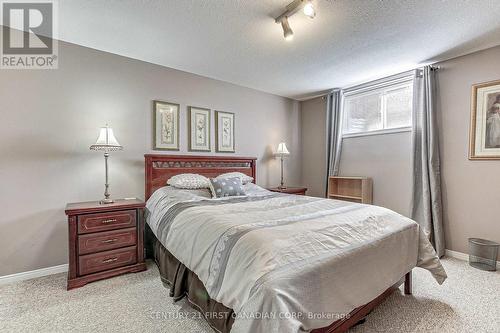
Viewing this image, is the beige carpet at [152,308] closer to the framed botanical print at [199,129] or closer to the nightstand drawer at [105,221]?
the nightstand drawer at [105,221]

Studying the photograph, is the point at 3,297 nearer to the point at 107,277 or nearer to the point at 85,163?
the point at 107,277

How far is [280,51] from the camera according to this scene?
2.79 m

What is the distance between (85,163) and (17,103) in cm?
82

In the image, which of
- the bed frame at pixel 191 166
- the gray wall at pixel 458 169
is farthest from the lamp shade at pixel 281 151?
the gray wall at pixel 458 169

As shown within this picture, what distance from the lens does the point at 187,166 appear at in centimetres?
334

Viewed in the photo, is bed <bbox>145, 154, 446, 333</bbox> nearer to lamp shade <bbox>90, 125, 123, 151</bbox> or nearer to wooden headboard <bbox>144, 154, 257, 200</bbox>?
wooden headboard <bbox>144, 154, 257, 200</bbox>

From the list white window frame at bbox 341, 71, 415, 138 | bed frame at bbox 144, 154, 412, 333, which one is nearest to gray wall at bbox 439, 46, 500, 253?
white window frame at bbox 341, 71, 415, 138

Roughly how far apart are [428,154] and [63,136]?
4.45 m

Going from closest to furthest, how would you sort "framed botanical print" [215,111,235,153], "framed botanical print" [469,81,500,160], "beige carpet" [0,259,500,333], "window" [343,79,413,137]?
"beige carpet" [0,259,500,333] < "framed botanical print" [469,81,500,160] < "window" [343,79,413,137] < "framed botanical print" [215,111,235,153]

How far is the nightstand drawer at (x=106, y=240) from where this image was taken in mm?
2228

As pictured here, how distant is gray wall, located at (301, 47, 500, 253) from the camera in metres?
2.72

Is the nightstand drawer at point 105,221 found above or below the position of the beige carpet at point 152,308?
above

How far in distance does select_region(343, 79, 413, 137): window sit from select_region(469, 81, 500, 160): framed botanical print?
0.70 meters

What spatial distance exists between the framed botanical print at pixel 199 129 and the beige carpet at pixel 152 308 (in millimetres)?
1880
